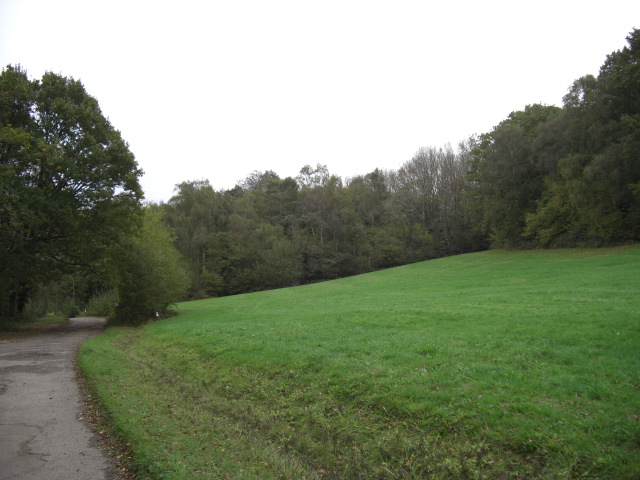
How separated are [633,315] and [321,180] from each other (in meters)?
77.9

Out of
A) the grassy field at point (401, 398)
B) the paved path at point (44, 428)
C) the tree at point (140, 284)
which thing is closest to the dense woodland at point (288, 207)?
the tree at point (140, 284)

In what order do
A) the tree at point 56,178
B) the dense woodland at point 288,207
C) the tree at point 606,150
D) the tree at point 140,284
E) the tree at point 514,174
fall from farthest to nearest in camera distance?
the tree at point 514,174 → the tree at point 606,150 → the tree at point 140,284 → the dense woodland at point 288,207 → the tree at point 56,178

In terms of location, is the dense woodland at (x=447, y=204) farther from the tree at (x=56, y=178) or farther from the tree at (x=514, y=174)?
the tree at (x=56, y=178)

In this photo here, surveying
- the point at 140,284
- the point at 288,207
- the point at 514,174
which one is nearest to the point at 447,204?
the point at 514,174

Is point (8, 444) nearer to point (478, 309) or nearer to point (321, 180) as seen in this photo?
point (478, 309)

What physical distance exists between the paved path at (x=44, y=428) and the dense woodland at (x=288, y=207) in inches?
452

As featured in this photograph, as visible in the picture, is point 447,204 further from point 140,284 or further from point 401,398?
point 401,398

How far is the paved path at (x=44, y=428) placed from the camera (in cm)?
595

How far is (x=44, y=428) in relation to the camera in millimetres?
7660

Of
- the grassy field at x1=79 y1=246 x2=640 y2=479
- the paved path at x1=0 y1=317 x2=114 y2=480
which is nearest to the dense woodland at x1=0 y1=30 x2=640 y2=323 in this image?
the paved path at x1=0 y1=317 x2=114 y2=480

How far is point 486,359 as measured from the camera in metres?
9.55

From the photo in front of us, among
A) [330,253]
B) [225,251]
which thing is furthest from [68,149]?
[330,253]

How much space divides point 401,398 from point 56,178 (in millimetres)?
24977

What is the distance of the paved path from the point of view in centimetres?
595
